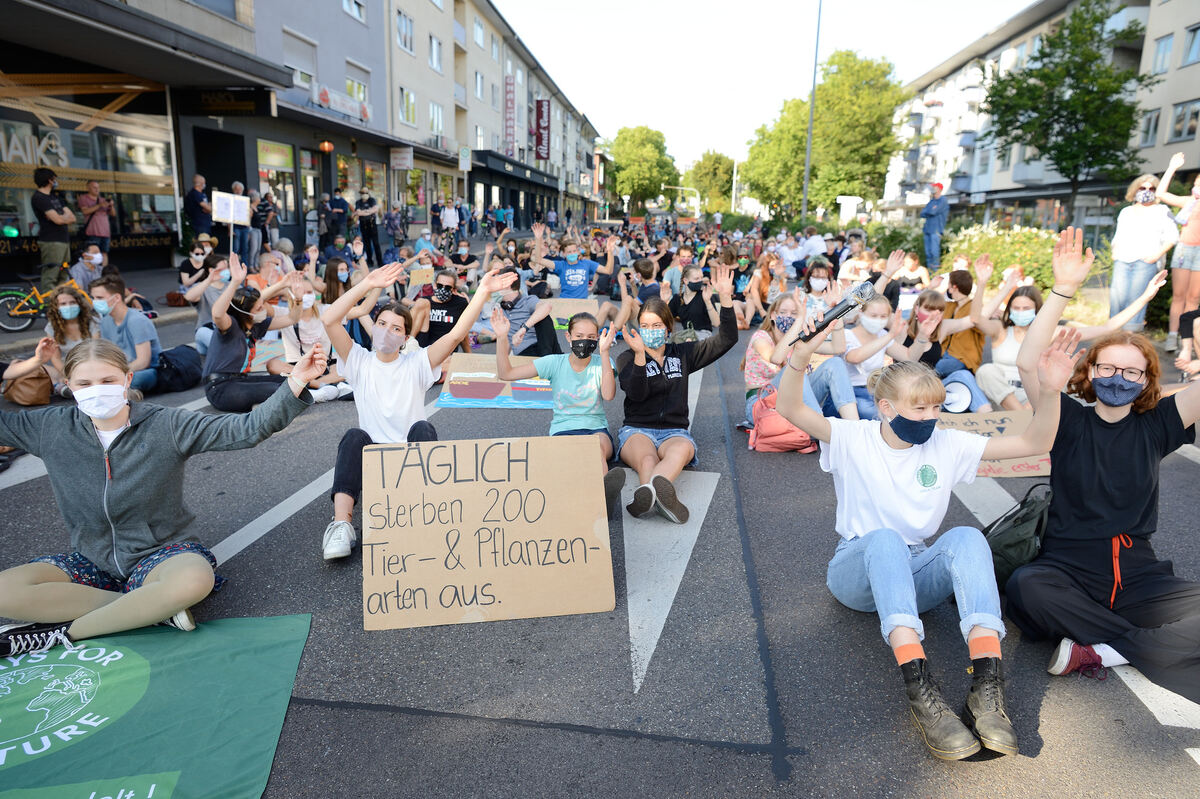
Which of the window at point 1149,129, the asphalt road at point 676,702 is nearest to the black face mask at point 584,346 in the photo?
the asphalt road at point 676,702

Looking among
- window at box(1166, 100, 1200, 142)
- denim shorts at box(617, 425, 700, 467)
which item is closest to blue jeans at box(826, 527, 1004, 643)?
denim shorts at box(617, 425, 700, 467)

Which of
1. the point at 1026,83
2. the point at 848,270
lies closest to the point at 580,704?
the point at 848,270

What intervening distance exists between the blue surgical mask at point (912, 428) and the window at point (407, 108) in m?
34.4

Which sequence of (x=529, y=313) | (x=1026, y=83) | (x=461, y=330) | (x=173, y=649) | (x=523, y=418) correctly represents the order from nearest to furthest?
(x=173, y=649), (x=461, y=330), (x=523, y=418), (x=529, y=313), (x=1026, y=83)

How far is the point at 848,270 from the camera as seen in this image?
1468 cm

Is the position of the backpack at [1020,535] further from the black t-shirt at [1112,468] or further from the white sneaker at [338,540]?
the white sneaker at [338,540]

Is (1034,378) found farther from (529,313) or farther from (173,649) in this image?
(529,313)

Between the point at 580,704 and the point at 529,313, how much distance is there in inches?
308

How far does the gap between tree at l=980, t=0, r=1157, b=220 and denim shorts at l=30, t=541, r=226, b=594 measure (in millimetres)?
34224

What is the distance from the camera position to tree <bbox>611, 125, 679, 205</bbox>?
125m

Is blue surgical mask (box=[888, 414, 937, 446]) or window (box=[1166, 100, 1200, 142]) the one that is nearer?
blue surgical mask (box=[888, 414, 937, 446])

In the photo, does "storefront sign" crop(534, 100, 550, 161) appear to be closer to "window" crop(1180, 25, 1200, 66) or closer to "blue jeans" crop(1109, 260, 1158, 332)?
"window" crop(1180, 25, 1200, 66)

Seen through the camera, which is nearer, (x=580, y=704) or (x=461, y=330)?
(x=580, y=704)

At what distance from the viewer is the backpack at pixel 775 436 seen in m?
6.64
